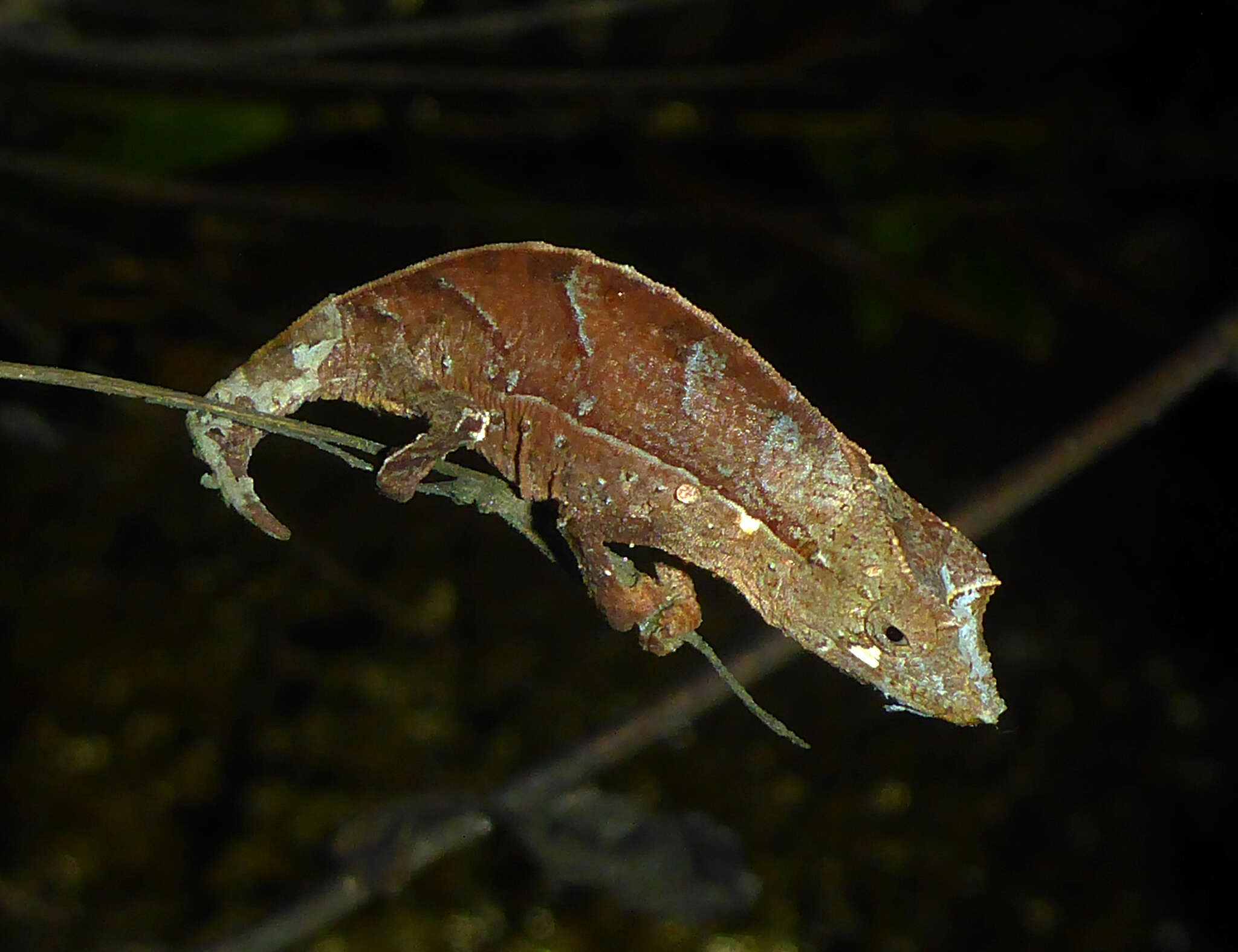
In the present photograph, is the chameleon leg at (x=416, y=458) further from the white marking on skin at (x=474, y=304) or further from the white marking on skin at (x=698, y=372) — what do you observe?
the white marking on skin at (x=698, y=372)

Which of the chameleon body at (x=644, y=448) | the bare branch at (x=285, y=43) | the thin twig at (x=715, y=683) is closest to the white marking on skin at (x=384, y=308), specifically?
the chameleon body at (x=644, y=448)

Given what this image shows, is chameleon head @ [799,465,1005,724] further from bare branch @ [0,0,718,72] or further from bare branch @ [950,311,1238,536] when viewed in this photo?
bare branch @ [0,0,718,72]

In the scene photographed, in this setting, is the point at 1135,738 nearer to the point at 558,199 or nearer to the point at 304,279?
the point at 558,199

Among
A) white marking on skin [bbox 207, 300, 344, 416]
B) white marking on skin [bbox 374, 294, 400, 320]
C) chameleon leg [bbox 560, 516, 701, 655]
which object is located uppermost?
white marking on skin [bbox 374, 294, 400, 320]

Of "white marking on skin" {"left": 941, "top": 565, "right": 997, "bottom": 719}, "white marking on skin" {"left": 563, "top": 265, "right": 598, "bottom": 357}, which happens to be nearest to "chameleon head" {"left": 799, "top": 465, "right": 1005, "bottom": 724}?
"white marking on skin" {"left": 941, "top": 565, "right": 997, "bottom": 719}

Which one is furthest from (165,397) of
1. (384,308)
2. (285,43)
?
(285,43)

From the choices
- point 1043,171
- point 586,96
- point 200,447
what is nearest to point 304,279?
point 586,96
